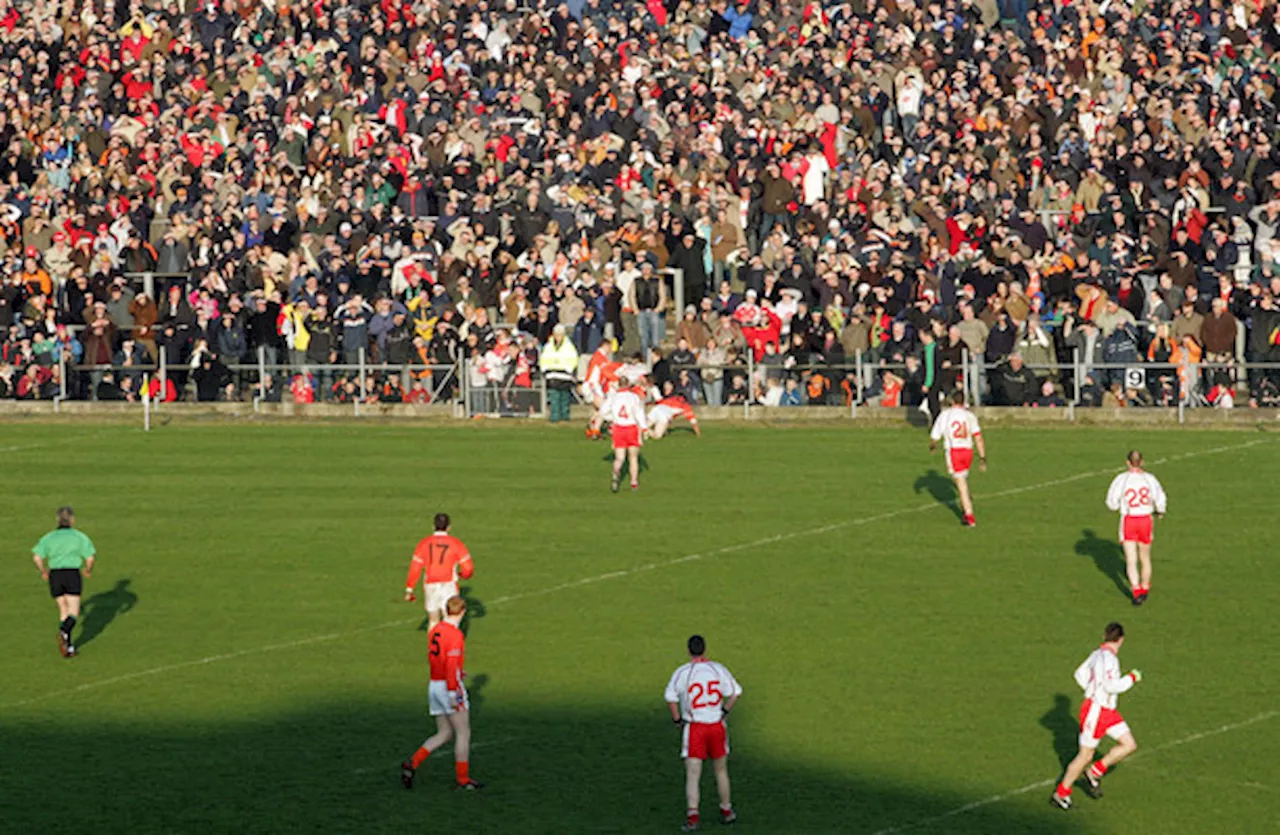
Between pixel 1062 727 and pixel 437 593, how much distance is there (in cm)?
684

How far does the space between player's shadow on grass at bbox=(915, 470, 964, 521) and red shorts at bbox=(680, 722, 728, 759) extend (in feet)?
48.2

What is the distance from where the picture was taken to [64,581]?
26562 millimetres

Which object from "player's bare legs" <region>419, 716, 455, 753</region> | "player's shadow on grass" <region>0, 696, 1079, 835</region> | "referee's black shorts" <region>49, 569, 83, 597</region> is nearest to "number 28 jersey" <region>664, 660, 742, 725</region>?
"player's shadow on grass" <region>0, 696, 1079, 835</region>

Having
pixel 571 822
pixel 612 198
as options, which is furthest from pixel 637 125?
pixel 571 822

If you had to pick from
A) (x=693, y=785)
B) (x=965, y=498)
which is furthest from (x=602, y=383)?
(x=693, y=785)

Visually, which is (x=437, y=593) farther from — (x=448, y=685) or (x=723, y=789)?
(x=723, y=789)

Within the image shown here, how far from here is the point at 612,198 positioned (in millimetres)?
45906

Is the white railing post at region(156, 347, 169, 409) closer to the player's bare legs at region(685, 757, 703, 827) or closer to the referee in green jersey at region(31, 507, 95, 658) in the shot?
the referee in green jersey at region(31, 507, 95, 658)

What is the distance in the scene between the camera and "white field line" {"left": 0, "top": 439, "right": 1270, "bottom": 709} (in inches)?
1029

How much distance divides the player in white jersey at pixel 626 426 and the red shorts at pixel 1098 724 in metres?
15.3

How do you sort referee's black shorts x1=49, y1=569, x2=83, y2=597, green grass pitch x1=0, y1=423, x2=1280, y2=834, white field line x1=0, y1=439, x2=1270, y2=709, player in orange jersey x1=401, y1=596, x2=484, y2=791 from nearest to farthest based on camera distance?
player in orange jersey x1=401, y1=596, x2=484, y2=791
green grass pitch x1=0, y1=423, x2=1280, y2=834
white field line x1=0, y1=439, x2=1270, y2=709
referee's black shorts x1=49, y1=569, x2=83, y2=597

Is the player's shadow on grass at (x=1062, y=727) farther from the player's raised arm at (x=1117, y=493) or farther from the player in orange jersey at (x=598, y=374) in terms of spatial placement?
the player in orange jersey at (x=598, y=374)

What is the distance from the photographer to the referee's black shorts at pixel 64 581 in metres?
26.5

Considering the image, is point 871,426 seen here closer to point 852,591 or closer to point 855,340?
point 855,340
